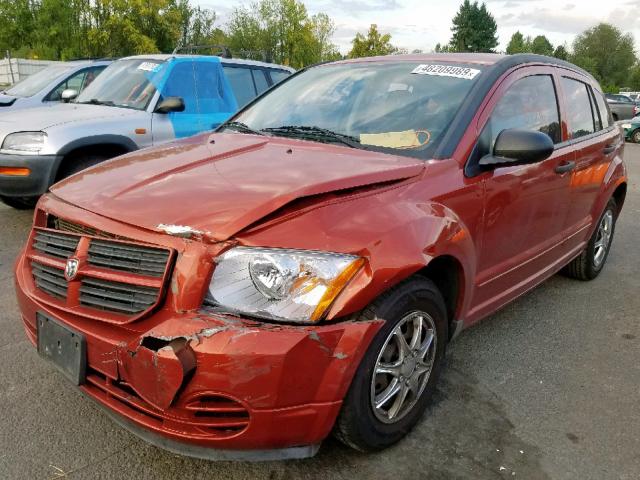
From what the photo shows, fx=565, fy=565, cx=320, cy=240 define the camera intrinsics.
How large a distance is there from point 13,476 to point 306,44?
47065 mm

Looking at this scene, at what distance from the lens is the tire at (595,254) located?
4.66 m

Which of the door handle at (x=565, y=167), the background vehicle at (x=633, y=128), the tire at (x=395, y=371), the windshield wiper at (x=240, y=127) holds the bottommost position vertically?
the background vehicle at (x=633, y=128)

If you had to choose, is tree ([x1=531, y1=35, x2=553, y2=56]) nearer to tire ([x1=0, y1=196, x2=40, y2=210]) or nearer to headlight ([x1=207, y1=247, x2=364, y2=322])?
tire ([x1=0, y1=196, x2=40, y2=210])

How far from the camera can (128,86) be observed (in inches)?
249

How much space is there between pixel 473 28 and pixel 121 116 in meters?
87.6

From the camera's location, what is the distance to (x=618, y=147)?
473 centimetres

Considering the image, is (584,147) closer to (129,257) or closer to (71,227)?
(129,257)

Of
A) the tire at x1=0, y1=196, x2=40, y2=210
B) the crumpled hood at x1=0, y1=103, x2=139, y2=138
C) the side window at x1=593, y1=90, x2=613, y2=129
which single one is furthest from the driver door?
the tire at x1=0, y1=196, x2=40, y2=210

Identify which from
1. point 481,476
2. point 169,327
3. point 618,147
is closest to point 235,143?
point 169,327

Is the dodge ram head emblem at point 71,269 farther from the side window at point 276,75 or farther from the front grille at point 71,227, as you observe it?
the side window at point 276,75

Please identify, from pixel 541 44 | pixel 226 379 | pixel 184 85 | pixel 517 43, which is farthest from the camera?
pixel 541 44

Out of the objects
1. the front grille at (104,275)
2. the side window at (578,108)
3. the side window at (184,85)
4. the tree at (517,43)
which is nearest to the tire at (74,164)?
the side window at (184,85)

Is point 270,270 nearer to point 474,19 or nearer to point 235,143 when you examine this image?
point 235,143

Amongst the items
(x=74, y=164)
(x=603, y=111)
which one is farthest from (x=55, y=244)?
(x=603, y=111)
